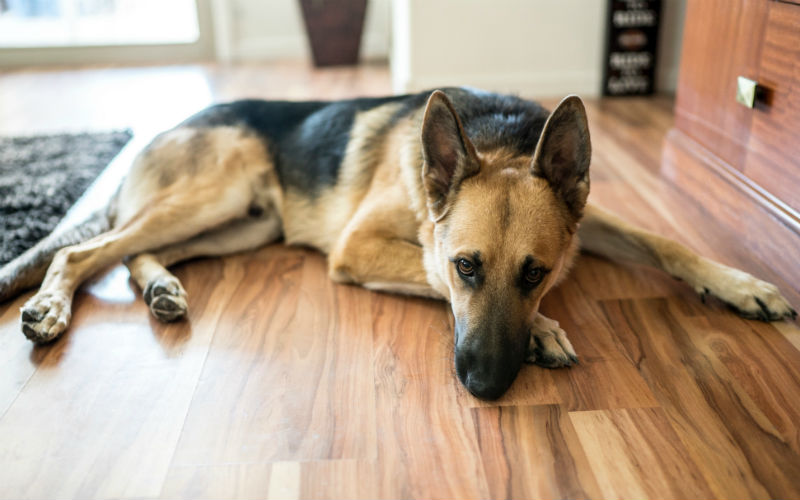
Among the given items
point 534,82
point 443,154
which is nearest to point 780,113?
point 443,154

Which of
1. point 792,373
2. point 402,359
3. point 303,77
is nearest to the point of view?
point 792,373

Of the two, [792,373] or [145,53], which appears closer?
[792,373]

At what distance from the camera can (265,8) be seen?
7.37 meters

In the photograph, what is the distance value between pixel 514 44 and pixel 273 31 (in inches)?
131

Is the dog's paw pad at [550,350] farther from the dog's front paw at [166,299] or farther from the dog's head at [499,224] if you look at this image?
the dog's front paw at [166,299]

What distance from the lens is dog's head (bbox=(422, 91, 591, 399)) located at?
1804 millimetres

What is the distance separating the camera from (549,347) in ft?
6.59

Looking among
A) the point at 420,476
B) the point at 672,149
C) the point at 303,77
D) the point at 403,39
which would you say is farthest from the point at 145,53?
the point at 420,476

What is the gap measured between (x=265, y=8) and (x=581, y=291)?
604 centimetres

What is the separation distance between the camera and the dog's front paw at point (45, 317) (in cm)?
216

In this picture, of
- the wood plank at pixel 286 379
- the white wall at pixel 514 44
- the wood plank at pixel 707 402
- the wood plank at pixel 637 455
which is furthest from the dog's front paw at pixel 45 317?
the white wall at pixel 514 44

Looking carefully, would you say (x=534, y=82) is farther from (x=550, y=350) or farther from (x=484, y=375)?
(x=484, y=375)

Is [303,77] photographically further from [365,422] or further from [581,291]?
[365,422]

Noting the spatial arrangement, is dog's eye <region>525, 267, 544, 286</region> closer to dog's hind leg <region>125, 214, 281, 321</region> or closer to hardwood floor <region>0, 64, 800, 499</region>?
hardwood floor <region>0, 64, 800, 499</region>
